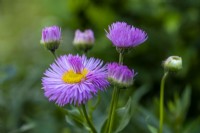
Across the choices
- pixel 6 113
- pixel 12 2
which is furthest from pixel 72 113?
pixel 12 2

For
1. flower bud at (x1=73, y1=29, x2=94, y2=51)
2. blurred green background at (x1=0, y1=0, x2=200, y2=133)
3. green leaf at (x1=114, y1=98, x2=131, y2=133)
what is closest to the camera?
green leaf at (x1=114, y1=98, x2=131, y2=133)

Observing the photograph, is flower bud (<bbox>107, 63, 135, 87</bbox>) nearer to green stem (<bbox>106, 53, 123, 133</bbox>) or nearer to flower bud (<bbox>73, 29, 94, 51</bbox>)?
green stem (<bbox>106, 53, 123, 133</bbox>)

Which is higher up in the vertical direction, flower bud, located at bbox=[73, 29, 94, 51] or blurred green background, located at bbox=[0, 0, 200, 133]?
flower bud, located at bbox=[73, 29, 94, 51]

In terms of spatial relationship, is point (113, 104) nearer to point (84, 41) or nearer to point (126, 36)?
point (126, 36)

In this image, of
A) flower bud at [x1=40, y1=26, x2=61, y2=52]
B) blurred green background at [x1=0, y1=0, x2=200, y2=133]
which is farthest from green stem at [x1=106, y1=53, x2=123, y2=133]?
blurred green background at [x1=0, y1=0, x2=200, y2=133]

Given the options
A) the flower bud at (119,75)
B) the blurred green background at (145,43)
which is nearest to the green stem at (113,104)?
the flower bud at (119,75)

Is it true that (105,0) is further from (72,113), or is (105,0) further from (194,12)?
(72,113)

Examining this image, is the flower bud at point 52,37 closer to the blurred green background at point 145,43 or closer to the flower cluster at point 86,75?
the flower cluster at point 86,75
